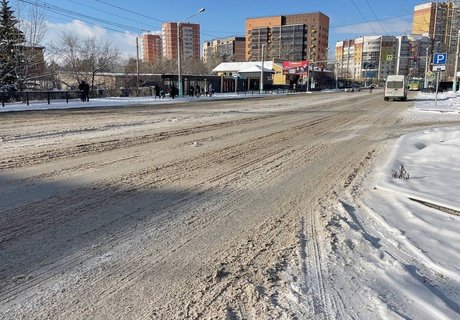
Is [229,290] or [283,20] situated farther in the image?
[283,20]

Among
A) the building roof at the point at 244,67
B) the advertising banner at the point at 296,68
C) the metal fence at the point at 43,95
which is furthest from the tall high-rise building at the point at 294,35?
the metal fence at the point at 43,95

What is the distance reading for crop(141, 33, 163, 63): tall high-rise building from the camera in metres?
113

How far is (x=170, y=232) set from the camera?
4.43 meters

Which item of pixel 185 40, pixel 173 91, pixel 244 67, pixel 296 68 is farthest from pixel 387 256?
pixel 185 40

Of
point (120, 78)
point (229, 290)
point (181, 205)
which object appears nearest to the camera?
point (229, 290)

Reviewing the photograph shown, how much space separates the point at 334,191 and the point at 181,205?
8.49 ft

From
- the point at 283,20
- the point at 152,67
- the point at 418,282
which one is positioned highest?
Result: the point at 283,20

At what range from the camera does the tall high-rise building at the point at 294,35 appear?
144 metres

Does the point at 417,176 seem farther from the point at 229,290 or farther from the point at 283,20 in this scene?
the point at 283,20

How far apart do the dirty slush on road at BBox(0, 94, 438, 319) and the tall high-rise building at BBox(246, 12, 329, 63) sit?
138m

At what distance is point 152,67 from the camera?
96.8 meters

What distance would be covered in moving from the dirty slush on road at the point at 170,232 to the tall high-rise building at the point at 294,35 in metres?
138

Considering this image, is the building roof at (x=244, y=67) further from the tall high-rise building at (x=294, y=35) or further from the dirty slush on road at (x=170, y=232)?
the dirty slush on road at (x=170, y=232)

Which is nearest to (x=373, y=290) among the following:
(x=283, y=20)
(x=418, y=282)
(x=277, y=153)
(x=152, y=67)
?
(x=418, y=282)
